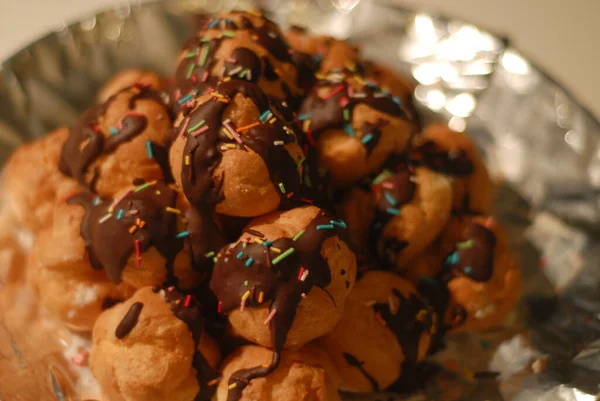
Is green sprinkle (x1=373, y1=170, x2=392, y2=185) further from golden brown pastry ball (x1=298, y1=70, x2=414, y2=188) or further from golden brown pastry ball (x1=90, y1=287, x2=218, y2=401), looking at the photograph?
golden brown pastry ball (x1=90, y1=287, x2=218, y2=401)

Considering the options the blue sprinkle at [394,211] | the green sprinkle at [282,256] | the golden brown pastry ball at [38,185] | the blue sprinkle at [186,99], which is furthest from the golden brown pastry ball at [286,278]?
the golden brown pastry ball at [38,185]

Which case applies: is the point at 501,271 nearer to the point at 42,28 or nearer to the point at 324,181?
the point at 324,181

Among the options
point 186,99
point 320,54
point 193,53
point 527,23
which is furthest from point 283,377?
point 527,23

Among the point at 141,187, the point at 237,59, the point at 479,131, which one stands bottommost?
the point at 479,131

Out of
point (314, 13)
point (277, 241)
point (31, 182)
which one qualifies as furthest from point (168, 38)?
point (277, 241)

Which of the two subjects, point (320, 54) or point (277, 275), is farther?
point (320, 54)

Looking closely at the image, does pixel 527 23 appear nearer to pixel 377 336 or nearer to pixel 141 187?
pixel 377 336

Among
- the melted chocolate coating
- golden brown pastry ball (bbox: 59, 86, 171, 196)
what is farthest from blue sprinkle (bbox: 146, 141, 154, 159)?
the melted chocolate coating

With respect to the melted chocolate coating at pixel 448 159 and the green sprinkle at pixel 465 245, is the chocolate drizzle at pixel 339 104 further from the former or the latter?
the green sprinkle at pixel 465 245
